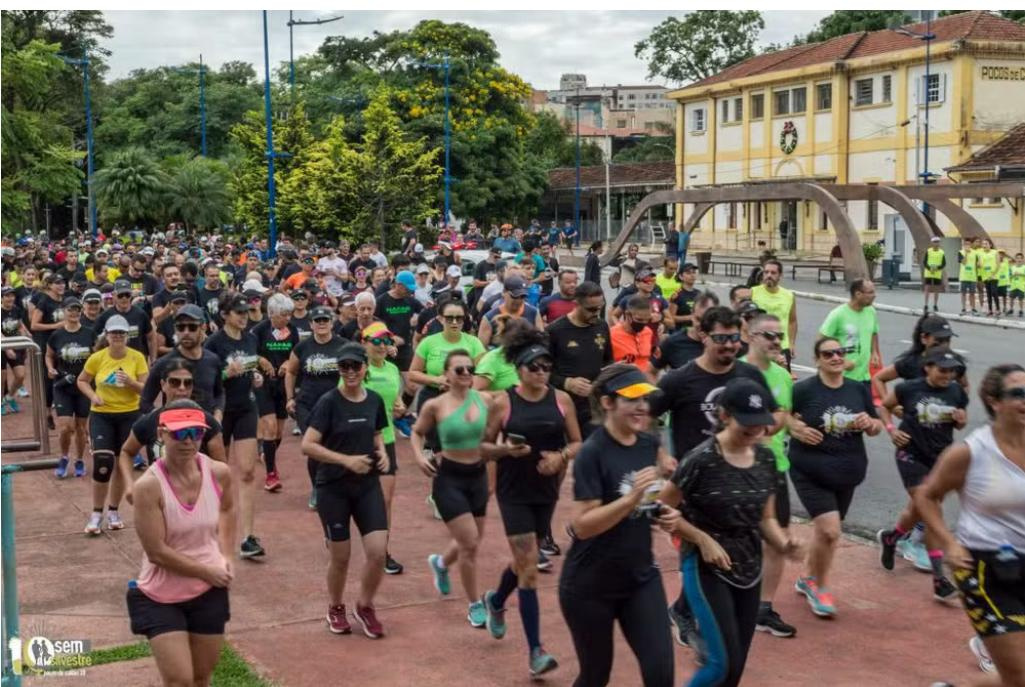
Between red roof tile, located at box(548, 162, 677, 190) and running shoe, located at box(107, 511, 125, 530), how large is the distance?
200 ft

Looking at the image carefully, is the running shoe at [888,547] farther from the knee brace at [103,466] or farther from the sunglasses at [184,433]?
the knee brace at [103,466]

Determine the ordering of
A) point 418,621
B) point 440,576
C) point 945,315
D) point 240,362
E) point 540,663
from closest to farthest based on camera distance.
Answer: point 540,663 → point 418,621 → point 440,576 → point 240,362 → point 945,315

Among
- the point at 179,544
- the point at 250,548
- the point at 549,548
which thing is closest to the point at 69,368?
the point at 250,548

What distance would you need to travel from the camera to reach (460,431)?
801cm

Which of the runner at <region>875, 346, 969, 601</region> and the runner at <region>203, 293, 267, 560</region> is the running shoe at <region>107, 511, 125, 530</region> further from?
the runner at <region>875, 346, 969, 601</region>

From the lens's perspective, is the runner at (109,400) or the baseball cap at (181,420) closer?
the baseball cap at (181,420)

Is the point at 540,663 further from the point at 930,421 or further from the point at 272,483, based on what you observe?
the point at 272,483

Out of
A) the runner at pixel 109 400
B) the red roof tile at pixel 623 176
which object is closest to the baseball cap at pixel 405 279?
the runner at pixel 109 400

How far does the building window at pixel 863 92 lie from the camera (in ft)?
173

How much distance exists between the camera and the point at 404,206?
3638 cm

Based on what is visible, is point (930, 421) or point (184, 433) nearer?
point (184, 433)

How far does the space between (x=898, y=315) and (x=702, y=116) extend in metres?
36.8

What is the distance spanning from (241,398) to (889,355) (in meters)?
13.8

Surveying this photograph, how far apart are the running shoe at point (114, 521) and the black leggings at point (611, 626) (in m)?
6.07
